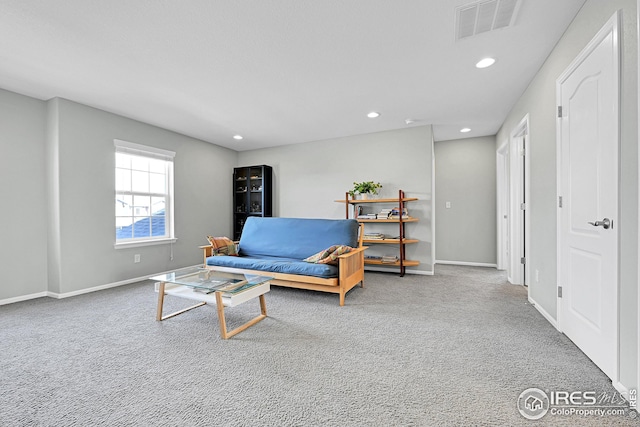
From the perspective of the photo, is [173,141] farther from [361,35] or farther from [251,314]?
[361,35]

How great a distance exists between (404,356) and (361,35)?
2.45 m

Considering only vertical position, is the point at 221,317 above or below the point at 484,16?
below

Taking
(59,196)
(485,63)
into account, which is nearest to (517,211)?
(485,63)

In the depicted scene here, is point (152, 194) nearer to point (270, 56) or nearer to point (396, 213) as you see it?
point (270, 56)

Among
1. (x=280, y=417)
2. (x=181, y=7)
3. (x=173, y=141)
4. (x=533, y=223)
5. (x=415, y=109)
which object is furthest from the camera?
(x=173, y=141)

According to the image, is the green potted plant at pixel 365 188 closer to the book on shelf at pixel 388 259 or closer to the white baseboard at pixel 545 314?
the book on shelf at pixel 388 259

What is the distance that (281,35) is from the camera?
2258 millimetres

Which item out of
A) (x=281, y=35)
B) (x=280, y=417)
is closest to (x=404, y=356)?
(x=280, y=417)

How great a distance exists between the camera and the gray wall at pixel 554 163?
144 cm

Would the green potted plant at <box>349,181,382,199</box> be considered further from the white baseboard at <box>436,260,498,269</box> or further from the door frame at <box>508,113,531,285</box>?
the white baseboard at <box>436,260,498,269</box>

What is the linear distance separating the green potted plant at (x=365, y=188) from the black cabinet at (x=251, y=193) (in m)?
1.84

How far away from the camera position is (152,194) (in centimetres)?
455

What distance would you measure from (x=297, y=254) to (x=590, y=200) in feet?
9.92

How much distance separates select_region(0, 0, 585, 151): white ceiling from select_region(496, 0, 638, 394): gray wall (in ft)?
0.63
